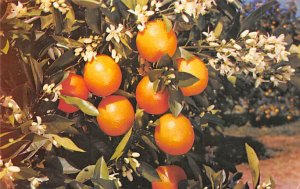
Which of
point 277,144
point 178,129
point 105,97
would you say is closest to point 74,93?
point 105,97

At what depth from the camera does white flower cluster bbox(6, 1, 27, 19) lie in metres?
1.52

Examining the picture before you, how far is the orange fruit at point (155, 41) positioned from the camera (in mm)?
1579

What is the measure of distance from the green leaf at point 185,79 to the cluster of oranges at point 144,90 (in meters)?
0.06

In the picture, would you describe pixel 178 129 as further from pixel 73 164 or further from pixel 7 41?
pixel 7 41

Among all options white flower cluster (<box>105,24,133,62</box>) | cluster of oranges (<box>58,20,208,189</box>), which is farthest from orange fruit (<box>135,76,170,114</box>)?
white flower cluster (<box>105,24,133,62</box>)

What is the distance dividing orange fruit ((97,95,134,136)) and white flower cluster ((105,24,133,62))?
134mm

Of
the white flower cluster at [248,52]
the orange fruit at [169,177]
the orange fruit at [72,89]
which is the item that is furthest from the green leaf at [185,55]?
the orange fruit at [169,177]

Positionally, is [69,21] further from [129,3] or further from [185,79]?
[185,79]

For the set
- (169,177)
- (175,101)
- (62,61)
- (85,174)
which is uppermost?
(62,61)

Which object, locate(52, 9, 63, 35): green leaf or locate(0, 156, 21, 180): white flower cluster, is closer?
locate(0, 156, 21, 180): white flower cluster

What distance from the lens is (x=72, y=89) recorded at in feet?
5.29

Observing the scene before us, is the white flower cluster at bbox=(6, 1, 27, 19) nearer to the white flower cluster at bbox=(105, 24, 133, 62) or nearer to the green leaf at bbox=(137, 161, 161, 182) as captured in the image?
the white flower cluster at bbox=(105, 24, 133, 62)

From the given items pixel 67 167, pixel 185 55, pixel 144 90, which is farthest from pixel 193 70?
pixel 67 167

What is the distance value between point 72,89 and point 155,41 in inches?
11.3
